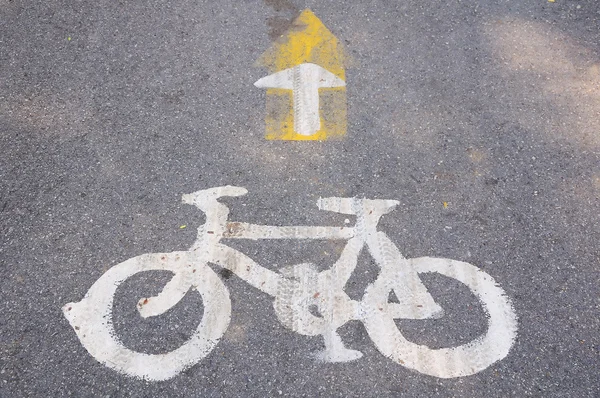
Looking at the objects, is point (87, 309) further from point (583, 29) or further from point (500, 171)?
point (583, 29)

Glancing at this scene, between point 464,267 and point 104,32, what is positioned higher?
point 104,32

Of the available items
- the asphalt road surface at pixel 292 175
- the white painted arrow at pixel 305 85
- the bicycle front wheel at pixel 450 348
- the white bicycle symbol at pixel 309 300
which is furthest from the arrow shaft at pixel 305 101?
the bicycle front wheel at pixel 450 348

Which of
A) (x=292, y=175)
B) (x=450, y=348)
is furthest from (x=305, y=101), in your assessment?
(x=450, y=348)

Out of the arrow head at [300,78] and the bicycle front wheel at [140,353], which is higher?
the arrow head at [300,78]

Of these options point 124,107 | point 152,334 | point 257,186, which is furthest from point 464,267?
point 124,107

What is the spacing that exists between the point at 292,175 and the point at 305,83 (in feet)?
→ 2.68

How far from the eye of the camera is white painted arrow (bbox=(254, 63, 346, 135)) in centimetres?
343

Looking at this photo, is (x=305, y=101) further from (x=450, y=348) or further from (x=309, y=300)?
(x=450, y=348)

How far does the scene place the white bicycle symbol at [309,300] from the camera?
2492mm

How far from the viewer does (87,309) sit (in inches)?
103

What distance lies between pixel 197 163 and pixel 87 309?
1.07 m

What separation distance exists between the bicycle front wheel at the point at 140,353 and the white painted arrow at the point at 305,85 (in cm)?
121

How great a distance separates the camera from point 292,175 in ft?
10.4

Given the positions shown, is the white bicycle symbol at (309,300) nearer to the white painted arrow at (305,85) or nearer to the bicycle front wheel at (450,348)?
the bicycle front wheel at (450,348)
